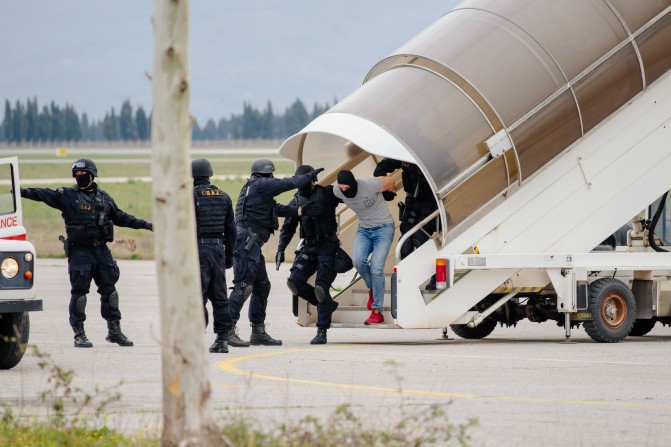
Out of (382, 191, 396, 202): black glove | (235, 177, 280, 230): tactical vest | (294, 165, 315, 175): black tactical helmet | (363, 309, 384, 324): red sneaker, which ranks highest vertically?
(294, 165, 315, 175): black tactical helmet

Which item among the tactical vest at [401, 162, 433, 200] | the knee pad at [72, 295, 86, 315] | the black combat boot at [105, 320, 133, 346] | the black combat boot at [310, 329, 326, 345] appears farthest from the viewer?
the black combat boot at [310, 329, 326, 345]

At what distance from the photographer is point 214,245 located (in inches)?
575

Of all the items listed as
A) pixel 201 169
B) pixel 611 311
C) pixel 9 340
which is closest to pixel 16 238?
pixel 9 340

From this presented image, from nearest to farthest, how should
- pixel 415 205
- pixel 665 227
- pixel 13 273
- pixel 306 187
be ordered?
pixel 13 273
pixel 415 205
pixel 306 187
pixel 665 227

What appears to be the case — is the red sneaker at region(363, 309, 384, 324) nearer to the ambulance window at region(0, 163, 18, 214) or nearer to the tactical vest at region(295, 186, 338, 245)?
the tactical vest at region(295, 186, 338, 245)

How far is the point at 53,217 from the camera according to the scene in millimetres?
56125

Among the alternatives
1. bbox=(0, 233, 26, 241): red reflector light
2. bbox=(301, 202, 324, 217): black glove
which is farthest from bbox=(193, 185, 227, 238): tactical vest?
bbox=(0, 233, 26, 241): red reflector light

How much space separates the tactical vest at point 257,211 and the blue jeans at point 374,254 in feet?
3.31

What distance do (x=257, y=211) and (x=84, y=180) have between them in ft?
6.51

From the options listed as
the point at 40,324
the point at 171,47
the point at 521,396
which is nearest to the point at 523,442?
the point at 521,396

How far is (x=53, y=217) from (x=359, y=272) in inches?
1662

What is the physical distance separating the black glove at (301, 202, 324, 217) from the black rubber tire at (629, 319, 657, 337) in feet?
14.6

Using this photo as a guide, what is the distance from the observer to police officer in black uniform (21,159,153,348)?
15.1 m

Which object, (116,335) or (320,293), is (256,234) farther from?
(116,335)
